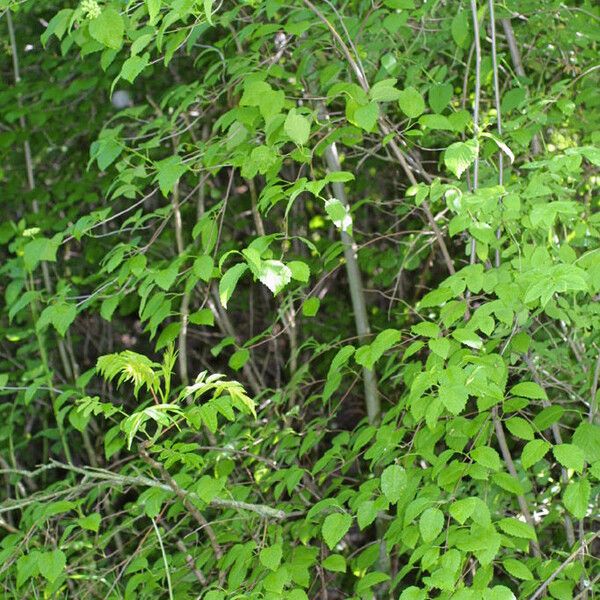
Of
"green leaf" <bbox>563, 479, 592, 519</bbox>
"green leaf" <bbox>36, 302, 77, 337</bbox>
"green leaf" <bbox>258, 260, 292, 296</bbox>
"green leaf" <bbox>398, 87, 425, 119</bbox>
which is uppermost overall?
"green leaf" <bbox>398, 87, 425, 119</bbox>

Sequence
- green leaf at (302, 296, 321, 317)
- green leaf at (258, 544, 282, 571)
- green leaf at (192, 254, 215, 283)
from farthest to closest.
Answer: green leaf at (302, 296, 321, 317) < green leaf at (192, 254, 215, 283) < green leaf at (258, 544, 282, 571)

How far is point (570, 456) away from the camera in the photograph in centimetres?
174

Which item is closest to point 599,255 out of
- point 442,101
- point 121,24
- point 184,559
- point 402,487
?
point 402,487

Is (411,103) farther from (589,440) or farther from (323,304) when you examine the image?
(323,304)

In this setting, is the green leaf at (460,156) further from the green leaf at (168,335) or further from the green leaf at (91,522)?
the green leaf at (91,522)

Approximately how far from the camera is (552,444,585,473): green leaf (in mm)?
1729

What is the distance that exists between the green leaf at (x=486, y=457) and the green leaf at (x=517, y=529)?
0.11 m

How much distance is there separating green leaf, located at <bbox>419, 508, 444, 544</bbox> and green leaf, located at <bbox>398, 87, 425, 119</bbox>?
30.5 inches

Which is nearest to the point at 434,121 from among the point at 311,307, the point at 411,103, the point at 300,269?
the point at 411,103

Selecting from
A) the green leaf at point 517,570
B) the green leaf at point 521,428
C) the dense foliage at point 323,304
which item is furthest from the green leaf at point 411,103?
the green leaf at point 517,570

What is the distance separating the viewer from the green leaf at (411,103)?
192 cm

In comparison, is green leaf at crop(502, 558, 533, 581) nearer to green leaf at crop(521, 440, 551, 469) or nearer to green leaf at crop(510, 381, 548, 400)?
green leaf at crop(521, 440, 551, 469)

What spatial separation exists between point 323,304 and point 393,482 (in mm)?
1897

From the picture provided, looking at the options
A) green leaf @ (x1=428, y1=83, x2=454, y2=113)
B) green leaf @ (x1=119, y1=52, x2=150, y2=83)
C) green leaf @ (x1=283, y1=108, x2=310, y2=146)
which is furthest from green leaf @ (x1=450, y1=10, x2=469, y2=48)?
green leaf @ (x1=119, y1=52, x2=150, y2=83)
